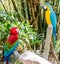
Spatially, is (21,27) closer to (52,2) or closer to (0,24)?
(0,24)

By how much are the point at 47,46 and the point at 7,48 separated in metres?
0.30

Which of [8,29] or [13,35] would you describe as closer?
[13,35]

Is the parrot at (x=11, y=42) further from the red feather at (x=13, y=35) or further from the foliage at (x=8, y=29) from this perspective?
the foliage at (x=8, y=29)

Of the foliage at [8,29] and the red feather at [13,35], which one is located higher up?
the red feather at [13,35]

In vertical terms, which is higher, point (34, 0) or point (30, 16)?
point (34, 0)

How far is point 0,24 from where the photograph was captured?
206 centimetres

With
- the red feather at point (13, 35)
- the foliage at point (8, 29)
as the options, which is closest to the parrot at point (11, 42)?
the red feather at point (13, 35)

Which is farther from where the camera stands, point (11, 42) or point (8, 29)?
point (8, 29)

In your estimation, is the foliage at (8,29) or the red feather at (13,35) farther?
the foliage at (8,29)

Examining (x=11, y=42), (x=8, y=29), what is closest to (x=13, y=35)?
(x=11, y=42)

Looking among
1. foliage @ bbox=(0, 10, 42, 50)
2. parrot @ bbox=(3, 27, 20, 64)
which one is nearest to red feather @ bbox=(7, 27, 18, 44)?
parrot @ bbox=(3, 27, 20, 64)

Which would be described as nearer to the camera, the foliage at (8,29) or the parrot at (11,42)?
the parrot at (11,42)

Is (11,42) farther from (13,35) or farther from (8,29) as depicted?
(8,29)

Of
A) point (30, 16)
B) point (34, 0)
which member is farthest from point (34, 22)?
point (34, 0)
